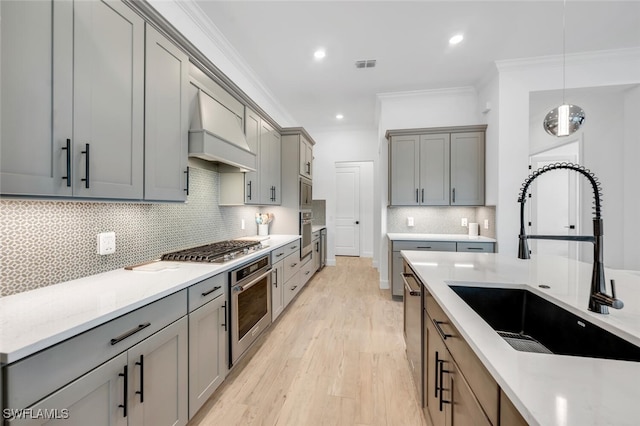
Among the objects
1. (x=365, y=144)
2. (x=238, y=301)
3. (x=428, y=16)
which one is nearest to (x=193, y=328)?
(x=238, y=301)

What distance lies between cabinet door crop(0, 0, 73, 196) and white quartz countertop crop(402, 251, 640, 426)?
5.51 ft

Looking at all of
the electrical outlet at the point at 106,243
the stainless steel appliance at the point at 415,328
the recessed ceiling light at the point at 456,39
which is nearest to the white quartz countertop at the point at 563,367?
the stainless steel appliance at the point at 415,328

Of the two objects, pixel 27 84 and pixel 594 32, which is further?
pixel 594 32

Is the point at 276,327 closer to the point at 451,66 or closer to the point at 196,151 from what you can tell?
the point at 196,151

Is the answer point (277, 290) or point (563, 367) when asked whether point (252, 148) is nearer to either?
point (277, 290)

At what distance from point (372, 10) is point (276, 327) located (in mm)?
3319

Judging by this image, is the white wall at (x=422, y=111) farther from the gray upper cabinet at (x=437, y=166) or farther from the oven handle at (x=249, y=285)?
the oven handle at (x=249, y=285)

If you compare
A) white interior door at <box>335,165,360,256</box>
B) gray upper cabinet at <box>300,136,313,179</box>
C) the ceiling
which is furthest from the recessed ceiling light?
white interior door at <box>335,165,360,256</box>

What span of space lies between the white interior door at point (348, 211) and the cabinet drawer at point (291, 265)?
3.29 meters

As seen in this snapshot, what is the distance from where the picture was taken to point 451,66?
3332 mm

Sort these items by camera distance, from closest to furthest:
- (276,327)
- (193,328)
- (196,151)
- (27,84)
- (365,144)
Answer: (27,84) < (193,328) < (196,151) < (276,327) < (365,144)

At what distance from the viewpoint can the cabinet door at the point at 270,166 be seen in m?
3.29

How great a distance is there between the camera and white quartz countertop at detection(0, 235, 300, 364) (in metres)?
0.83

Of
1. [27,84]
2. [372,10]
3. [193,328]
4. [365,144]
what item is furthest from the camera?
[365,144]
